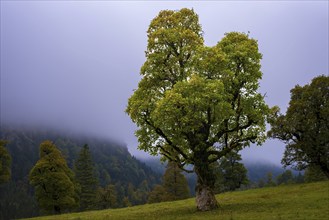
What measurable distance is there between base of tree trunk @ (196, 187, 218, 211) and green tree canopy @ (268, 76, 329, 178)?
106 feet

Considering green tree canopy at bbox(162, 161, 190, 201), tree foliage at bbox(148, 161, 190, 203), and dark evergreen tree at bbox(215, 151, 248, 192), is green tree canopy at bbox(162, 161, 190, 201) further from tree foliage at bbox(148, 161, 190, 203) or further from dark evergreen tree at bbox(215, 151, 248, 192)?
dark evergreen tree at bbox(215, 151, 248, 192)

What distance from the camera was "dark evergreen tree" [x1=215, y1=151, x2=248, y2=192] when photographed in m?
82.6

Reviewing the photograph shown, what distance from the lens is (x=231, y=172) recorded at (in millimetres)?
83000

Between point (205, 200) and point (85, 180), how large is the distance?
6190cm

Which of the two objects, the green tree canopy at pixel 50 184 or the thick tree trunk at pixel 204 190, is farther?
the green tree canopy at pixel 50 184

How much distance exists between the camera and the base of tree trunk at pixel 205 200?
36.3 meters

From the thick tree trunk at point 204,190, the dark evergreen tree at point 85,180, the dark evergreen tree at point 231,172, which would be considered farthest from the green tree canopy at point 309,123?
the dark evergreen tree at point 85,180

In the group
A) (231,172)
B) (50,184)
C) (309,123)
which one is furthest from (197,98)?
(231,172)

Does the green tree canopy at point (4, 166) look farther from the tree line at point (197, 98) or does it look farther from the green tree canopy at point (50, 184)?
the tree line at point (197, 98)

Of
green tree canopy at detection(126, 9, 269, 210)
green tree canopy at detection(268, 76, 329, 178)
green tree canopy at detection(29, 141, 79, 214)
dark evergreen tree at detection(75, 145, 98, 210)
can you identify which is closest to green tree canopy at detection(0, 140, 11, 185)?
green tree canopy at detection(29, 141, 79, 214)

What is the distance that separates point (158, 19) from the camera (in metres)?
40.0

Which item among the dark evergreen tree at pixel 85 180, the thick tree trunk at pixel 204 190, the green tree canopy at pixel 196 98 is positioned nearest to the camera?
the green tree canopy at pixel 196 98

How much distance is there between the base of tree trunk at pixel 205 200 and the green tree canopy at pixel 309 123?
106ft

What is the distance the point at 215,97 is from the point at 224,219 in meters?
11.1
